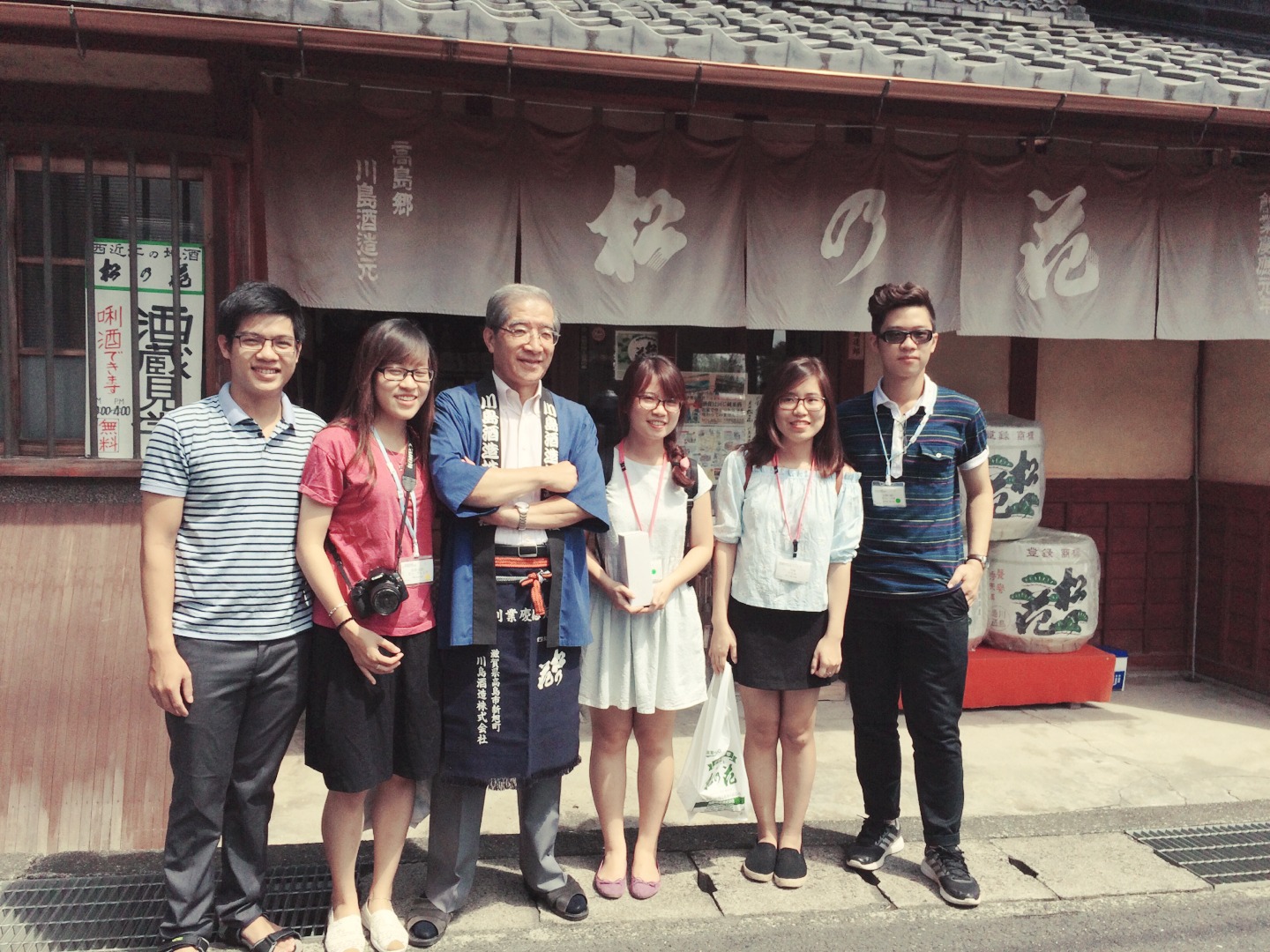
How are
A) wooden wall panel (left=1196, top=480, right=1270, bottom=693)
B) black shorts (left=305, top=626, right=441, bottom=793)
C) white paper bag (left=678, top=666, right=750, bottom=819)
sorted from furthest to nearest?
wooden wall panel (left=1196, top=480, right=1270, bottom=693) < white paper bag (left=678, top=666, right=750, bottom=819) < black shorts (left=305, top=626, right=441, bottom=793)

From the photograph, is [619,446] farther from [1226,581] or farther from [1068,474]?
[1226,581]

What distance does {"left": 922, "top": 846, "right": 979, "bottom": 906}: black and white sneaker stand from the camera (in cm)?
374

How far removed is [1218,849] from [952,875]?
1.63 m

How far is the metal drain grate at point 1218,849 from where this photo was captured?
13.5 feet

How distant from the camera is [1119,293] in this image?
5.66m

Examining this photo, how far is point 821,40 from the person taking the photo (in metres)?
5.25

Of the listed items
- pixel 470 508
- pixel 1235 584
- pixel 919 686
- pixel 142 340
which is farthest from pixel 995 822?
pixel 142 340

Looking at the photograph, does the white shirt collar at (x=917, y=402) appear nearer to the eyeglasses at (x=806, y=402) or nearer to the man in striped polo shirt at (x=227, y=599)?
the eyeglasses at (x=806, y=402)

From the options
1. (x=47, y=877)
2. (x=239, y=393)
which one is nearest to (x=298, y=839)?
(x=47, y=877)

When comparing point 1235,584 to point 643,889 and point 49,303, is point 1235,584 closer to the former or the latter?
point 643,889

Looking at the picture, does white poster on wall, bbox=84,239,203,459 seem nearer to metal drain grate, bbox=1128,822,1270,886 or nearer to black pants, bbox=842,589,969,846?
black pants, bbox=842,589,969,846

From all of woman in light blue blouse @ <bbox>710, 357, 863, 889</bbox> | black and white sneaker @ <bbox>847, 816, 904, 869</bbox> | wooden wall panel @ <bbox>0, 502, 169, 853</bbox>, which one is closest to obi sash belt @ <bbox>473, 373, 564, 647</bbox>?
woman in light blue blouse @ <bbox>710, 357, 863, 889</bbox>

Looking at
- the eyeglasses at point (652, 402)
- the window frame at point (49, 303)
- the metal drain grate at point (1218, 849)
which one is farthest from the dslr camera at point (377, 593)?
the metal drain grate at point (1218, 849)

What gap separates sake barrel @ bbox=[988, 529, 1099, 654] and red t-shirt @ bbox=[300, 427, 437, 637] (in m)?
4.79
